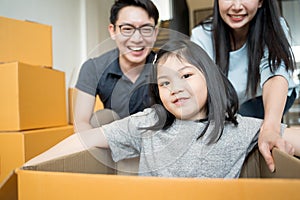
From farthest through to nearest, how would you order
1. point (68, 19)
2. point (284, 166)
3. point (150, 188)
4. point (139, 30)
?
1. point (68, 19)
2. point (139, 30)
3. point (284, 166)
4. point (150, 188)

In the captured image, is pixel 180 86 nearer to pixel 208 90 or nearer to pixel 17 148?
pixel 208 90

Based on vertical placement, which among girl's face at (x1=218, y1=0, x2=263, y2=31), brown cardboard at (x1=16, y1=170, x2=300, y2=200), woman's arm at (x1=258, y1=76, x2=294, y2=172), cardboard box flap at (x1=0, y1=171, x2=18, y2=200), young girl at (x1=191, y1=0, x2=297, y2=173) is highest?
girl's face at (x1=218, y1=0, x2=263, y2=31)

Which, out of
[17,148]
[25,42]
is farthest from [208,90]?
[25,42]

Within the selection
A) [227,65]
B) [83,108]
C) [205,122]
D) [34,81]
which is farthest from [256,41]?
[34,81]

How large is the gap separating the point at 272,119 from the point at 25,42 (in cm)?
70

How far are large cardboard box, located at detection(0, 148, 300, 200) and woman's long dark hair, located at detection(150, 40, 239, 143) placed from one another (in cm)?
17

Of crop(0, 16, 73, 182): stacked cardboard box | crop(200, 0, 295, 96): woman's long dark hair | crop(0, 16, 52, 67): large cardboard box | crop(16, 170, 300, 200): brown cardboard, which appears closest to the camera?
crop(16, 170, 300, 200): brown cardboard

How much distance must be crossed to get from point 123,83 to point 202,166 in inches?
7.8

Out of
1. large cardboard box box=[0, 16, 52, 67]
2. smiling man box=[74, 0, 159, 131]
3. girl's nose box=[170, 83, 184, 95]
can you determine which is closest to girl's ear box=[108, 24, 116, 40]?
smiling man box=[74, 0, 159, 131]

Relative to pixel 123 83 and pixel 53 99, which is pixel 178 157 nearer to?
pixel 123 83

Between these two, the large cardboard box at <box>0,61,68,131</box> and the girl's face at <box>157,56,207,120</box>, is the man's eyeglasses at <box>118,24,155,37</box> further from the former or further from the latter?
the large cardboard box at <box>0,61,68,131</box>

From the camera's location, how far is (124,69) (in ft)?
1.55

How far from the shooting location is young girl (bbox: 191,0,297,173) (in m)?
0.51

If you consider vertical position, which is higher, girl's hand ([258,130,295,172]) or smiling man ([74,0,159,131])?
smiling man ([74,0,159,131])
